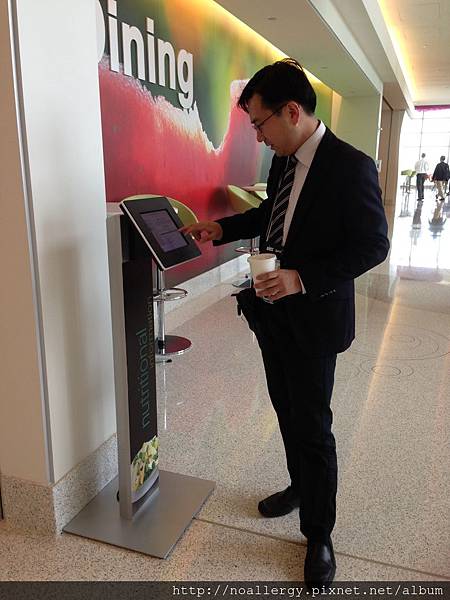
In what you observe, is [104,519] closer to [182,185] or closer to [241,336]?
[241,336]

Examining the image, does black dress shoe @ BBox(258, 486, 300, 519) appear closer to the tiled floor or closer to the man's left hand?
the tiled floor

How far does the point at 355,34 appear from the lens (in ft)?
24.8

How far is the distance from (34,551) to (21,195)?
1.24 m

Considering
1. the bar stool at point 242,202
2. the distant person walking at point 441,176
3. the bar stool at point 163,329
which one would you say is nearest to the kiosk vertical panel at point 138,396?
the bar stool at point 163,329

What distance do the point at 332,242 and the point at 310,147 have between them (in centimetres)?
30

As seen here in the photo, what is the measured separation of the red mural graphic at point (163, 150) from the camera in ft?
13.1

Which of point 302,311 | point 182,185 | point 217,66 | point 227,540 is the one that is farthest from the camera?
point 217,66

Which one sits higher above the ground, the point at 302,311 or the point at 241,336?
the point at 302,311

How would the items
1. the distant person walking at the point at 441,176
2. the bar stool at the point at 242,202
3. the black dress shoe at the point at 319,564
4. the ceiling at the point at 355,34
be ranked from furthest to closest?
the distant person walking at the point at 441,176 < the bar stool at the point at 242,202 < the ceiling at the point at 355,34 < the black dress shoe at the point at 319,564

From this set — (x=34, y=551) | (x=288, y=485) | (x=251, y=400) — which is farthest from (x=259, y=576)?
(x=251, y=400)

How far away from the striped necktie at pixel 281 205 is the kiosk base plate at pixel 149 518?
1.12 m

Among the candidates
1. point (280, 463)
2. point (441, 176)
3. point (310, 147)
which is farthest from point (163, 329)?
point (441, 176)

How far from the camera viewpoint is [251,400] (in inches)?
124

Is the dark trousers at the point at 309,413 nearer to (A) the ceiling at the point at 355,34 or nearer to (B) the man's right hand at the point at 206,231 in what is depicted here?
(B) the man's right hand at the point at 206,231
